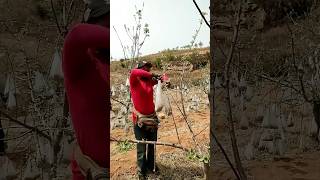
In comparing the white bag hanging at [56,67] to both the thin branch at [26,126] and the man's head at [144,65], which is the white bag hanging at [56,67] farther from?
the man's head at [144,65]

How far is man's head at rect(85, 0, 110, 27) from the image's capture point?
101 inches

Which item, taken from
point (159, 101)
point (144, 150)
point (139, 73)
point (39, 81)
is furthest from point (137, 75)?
point (39, 81)

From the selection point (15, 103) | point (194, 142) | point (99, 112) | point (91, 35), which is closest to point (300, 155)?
point (194, 142)

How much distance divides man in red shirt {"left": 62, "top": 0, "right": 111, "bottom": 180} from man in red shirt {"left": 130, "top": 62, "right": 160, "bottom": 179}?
17.3 inches

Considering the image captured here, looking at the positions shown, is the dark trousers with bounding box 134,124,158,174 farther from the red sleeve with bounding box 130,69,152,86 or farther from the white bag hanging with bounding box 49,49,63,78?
the white bag hanging with bounding box 49,49,63,78

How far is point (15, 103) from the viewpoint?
96.8 inches

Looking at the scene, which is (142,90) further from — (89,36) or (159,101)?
(89,36)

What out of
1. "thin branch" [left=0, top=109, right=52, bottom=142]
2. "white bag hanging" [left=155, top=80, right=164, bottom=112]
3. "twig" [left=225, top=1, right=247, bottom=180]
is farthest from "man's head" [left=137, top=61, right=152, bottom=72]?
"thin branch" [left=0, top=109, right=52, bottom=142]

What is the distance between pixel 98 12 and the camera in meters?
2.60

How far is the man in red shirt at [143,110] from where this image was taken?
303cm

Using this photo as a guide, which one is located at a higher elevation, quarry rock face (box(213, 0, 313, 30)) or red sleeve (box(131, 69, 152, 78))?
quarry rock face (box(213, 0, 313, 30))

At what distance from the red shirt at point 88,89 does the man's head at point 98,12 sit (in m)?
0.04

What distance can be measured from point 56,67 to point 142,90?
2.48 feet

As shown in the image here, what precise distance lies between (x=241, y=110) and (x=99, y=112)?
100 cm
